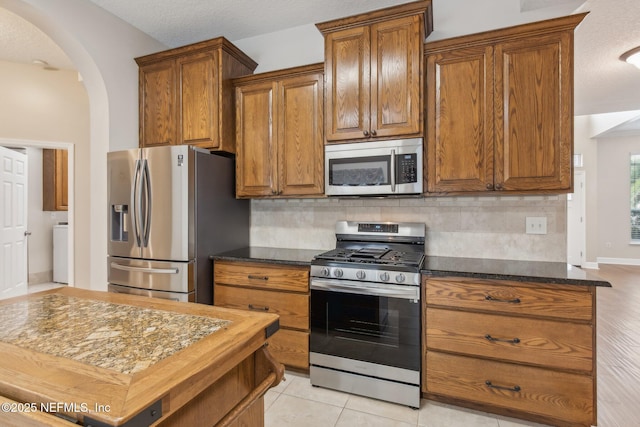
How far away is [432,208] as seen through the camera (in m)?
2.54

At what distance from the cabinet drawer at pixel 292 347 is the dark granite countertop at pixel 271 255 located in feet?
1.65

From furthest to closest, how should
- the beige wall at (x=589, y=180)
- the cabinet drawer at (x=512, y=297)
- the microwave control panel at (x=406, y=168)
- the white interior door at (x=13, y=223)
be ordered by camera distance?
the beige wall at (x=589, y=180) → the white interior door at (x=13, y=223) → the microwave control panel at (x=406, y=168) → the cabinet drawer at (x=512, y=297)

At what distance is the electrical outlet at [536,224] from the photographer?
229 centimetres

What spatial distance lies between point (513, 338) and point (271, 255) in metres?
1.66

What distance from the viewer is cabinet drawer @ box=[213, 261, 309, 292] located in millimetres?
2314

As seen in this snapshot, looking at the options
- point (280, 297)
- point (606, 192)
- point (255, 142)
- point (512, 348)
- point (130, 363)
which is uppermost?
point (255, 142)

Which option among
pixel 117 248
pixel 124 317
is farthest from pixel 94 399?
pixel 117 248

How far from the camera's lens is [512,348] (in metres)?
1.82

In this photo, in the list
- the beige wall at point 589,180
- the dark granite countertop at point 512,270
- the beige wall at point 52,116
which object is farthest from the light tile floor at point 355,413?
the beige wall at point 589,180

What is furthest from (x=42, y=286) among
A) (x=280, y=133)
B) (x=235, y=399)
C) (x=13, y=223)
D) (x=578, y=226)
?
(x=578, y=226)

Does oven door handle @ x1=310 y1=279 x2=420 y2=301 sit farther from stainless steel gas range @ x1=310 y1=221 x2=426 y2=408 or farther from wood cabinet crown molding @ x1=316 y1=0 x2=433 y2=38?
wood cabinet crown molding @ x1=316 y1=0 x2=433 y2=38

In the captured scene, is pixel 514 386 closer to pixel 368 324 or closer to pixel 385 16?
pixel 368 324

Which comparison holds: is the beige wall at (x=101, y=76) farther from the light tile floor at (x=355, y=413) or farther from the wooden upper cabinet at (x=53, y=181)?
the wooden upper cabinet at (x=53, y=181)

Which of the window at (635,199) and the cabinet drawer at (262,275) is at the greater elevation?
the window at (635,199)
